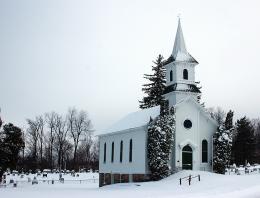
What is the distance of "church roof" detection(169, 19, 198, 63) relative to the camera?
4900 cm

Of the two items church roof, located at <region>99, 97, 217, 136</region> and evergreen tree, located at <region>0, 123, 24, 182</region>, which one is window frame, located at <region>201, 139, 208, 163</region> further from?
evergreen tree, located at <region>0, 123, 24, 182</region>

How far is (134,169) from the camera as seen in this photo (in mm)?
46281

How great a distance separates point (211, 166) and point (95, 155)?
253 feet

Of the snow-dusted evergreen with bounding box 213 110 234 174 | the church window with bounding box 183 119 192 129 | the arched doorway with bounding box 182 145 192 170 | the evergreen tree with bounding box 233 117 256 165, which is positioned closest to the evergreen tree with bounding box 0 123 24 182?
the arched doorway with bounding box 182 145 192 170

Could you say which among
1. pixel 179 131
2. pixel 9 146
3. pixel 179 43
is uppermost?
pixel 179 43

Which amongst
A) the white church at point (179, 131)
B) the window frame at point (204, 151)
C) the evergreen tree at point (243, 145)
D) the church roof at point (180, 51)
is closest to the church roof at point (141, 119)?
the white church at point (179, 131)

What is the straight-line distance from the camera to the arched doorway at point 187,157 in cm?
4519

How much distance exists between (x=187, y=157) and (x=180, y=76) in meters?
9.16

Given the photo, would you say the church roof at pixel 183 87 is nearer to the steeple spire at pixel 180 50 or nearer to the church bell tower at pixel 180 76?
the church bell tower at pixel 180 76

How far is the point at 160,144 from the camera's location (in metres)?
43.1

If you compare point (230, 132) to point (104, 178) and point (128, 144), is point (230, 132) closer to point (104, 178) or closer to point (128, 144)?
point (128, 144)

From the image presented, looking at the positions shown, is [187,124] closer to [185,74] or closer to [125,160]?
[185,74]

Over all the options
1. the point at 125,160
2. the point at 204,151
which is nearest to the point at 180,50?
the point at 204,151

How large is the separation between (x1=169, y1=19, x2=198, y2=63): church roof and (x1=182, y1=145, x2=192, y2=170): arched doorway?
10059 mm
